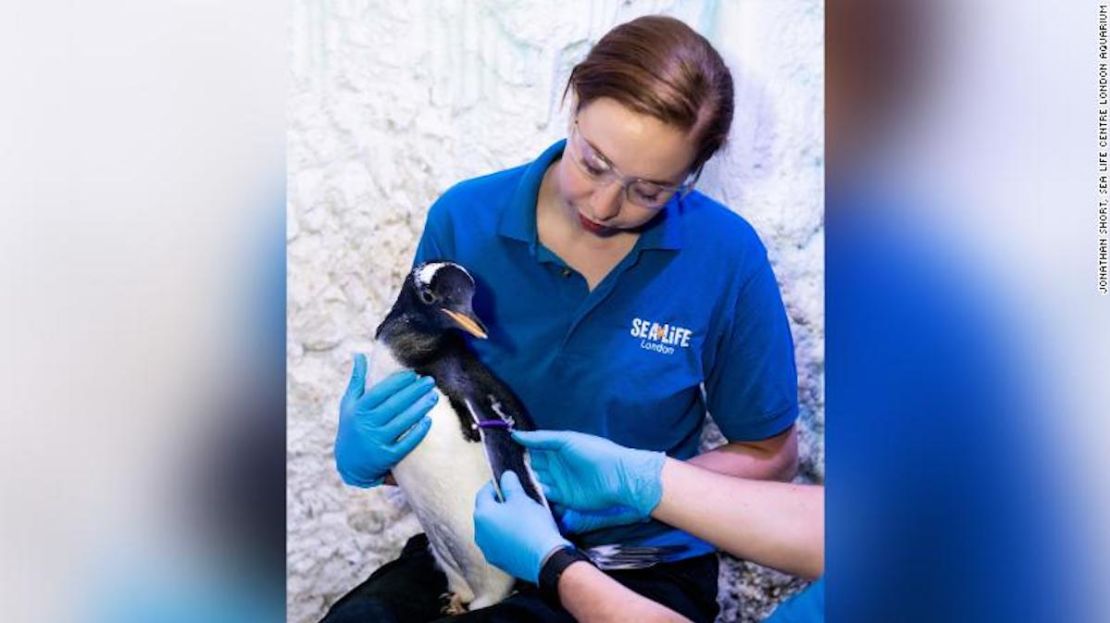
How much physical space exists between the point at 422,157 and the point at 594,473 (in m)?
0.52

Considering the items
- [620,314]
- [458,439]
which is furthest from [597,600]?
[620,314]

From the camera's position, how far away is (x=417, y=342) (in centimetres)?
171

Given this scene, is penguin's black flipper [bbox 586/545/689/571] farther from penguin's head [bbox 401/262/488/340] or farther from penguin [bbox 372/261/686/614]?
penguin's head [bbox 401/262/488/340]

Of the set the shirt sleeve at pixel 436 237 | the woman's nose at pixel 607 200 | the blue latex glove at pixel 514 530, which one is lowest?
the blue latex glove at pixel 514 530

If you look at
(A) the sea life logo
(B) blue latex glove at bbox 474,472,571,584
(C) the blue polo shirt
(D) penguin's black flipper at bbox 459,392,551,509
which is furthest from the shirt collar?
(B) blue latex glove at bbox 474,472,571,584

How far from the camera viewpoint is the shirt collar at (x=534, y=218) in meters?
1.73

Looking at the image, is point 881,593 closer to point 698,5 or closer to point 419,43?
point 698,5

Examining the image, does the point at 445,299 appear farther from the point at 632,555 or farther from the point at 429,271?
the point at 632,555

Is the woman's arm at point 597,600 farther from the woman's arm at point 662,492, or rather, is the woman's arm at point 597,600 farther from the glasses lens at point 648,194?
the glasses lens at point 648,194

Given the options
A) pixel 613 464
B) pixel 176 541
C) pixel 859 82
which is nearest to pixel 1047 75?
pixel 859 82

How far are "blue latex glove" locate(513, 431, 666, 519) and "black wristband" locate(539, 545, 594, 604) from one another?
0.22ft

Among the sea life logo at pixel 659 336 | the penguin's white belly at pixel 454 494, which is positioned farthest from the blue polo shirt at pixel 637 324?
the penguin's white belly at pixel 454 494

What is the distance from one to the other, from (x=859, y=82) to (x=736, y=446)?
0.57 m

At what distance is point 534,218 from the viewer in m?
1.74
